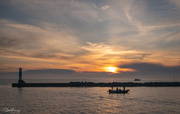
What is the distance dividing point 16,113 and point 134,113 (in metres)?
27.6

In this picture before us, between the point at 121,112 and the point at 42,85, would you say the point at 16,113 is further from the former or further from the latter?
the point at 42,85

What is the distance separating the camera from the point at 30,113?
133 ft

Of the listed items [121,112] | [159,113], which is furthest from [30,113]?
[159,113]

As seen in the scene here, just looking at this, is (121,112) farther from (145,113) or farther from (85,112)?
(85,112)

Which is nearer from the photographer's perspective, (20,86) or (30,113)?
(30,113)

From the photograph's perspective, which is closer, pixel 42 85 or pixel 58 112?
pixel 58 112

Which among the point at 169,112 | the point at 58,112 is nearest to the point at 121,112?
the point at 169,112

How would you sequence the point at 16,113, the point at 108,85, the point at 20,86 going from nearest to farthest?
the point at 16,113 < the point at 20,86 < the point at 108,85

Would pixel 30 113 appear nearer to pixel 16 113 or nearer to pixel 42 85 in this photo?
pixel 16 113

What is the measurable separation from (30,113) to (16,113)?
3.22 metres

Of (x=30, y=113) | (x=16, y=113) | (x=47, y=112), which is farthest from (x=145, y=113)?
(x=16, y=113)

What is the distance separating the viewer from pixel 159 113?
4150 centimetres

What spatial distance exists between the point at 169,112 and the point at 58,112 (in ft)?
88.2

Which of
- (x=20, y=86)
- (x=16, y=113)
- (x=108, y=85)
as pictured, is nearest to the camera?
(x=16, y=113)
